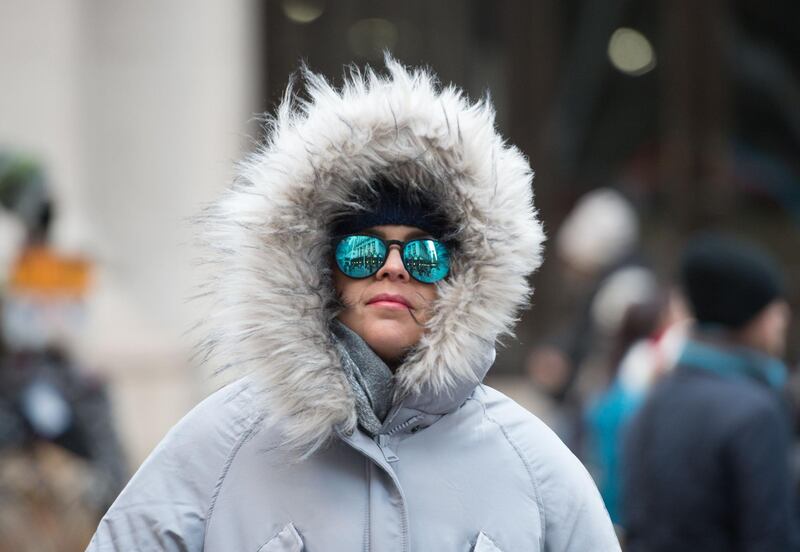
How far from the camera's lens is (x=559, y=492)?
113 inches

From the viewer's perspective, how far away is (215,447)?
9.23 ft

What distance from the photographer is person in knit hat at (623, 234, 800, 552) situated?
4.33 metres

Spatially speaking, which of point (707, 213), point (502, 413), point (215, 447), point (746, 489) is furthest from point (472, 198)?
point (707, 213)

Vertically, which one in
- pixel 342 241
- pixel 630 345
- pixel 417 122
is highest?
pixel 417 122

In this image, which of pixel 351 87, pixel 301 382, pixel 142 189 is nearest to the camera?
pixel 301 382

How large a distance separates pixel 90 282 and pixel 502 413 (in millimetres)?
5163

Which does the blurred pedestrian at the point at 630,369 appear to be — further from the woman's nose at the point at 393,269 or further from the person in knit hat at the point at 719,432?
the woman's nose at the point at 393,269

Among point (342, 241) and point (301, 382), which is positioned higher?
point (342, 241)

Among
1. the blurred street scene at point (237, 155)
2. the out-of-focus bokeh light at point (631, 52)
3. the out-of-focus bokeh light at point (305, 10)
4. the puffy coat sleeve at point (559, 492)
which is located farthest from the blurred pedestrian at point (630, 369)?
the out-of-focus bokeh light at point (305, 10)

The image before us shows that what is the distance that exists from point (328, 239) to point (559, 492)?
1.96 feet

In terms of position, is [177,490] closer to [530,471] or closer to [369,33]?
[530,471]

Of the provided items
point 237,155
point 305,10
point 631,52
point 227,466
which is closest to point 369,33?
point 305,10

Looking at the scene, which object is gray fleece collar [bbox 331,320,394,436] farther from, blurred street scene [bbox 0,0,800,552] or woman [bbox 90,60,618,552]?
blurred street scene [bbox 0,0,800,552]

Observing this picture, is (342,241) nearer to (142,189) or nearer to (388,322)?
(388,322)
